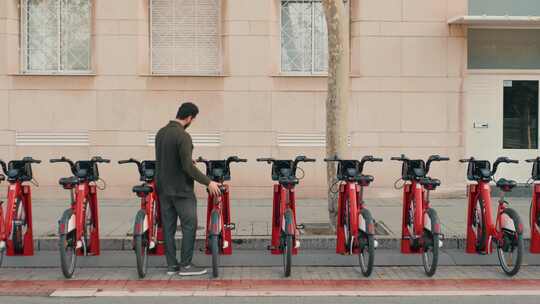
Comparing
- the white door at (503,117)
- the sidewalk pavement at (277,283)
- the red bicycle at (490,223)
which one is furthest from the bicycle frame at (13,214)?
the white door at (503,117)

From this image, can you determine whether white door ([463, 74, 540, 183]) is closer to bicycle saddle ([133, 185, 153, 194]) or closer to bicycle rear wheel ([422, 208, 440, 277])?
bicycle rear wheel ([422, 208, 440, 277])

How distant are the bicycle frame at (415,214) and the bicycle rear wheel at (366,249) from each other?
0.66 meters

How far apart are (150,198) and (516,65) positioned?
894 cm

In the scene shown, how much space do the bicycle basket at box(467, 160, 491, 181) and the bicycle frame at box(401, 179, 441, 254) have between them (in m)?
0.58

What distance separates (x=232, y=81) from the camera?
14.0 m

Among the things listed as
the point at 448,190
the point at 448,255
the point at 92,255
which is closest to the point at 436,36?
the point at 448,190

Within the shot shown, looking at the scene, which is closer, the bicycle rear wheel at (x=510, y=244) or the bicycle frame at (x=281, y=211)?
the bicycle rear wheel at (x=510, y=244)

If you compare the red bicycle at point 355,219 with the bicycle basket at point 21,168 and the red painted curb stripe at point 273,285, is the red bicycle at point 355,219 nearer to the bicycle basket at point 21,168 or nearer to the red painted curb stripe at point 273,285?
the red painted curb stripe at point 273,285

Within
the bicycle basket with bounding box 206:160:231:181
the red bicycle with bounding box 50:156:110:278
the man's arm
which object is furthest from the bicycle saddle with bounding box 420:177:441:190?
the red bicycle with bounding box 50:156:110:278

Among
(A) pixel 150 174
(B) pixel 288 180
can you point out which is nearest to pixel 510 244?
(B) pixel 288 180

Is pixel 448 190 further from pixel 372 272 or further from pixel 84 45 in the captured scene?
pixel 84 45

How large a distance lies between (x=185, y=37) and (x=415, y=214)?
710cm

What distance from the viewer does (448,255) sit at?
9.00m

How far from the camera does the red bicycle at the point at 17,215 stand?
335 inches
